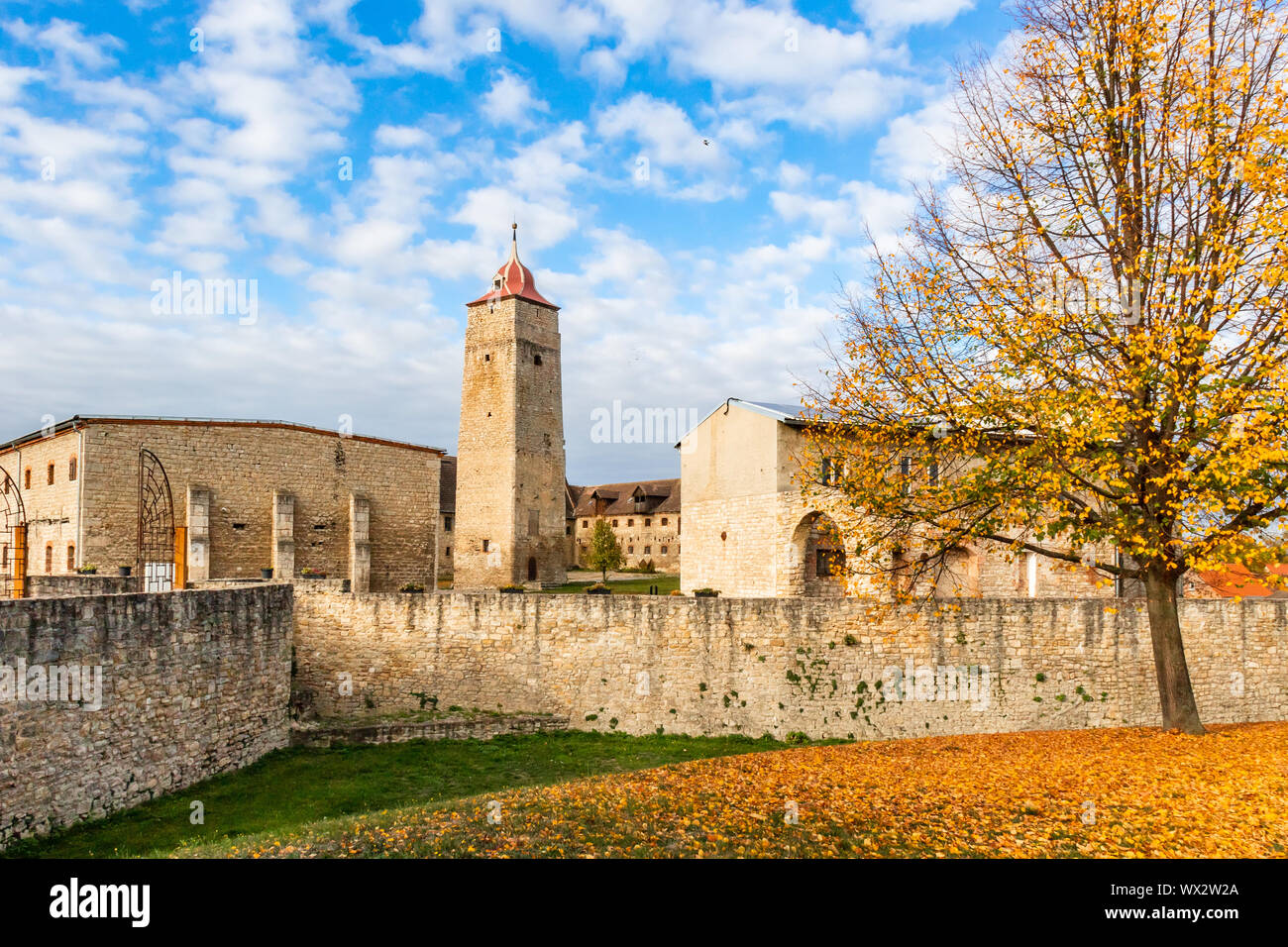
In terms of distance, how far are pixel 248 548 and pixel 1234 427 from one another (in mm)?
27683

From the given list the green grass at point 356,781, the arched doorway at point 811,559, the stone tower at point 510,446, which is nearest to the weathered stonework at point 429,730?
the green grass at point 356,781

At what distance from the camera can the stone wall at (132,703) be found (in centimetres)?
1106

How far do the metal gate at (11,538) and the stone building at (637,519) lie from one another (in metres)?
37.0

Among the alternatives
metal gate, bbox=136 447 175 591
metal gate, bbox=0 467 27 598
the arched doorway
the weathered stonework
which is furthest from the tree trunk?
metal gate, bbox=0 467 27 598

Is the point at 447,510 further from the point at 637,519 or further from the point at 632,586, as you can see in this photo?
the point at 632,586

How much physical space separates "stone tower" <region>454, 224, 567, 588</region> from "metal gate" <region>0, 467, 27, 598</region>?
19.2 metres

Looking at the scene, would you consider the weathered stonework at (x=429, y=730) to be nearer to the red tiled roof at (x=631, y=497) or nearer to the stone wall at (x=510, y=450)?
the stone wall at (x=510, y=450)

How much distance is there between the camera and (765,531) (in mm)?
25266

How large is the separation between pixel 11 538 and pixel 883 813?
33836 millimetres

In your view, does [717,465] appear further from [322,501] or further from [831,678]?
[322,501]

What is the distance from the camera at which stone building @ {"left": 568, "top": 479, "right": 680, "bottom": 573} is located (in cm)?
6134

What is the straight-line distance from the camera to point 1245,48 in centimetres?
1155

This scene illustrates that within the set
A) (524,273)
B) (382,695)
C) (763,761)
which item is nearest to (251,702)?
(382,695)

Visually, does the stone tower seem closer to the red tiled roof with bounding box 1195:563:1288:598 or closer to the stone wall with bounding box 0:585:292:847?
the stone wall with bounding box 0:585:292:847
